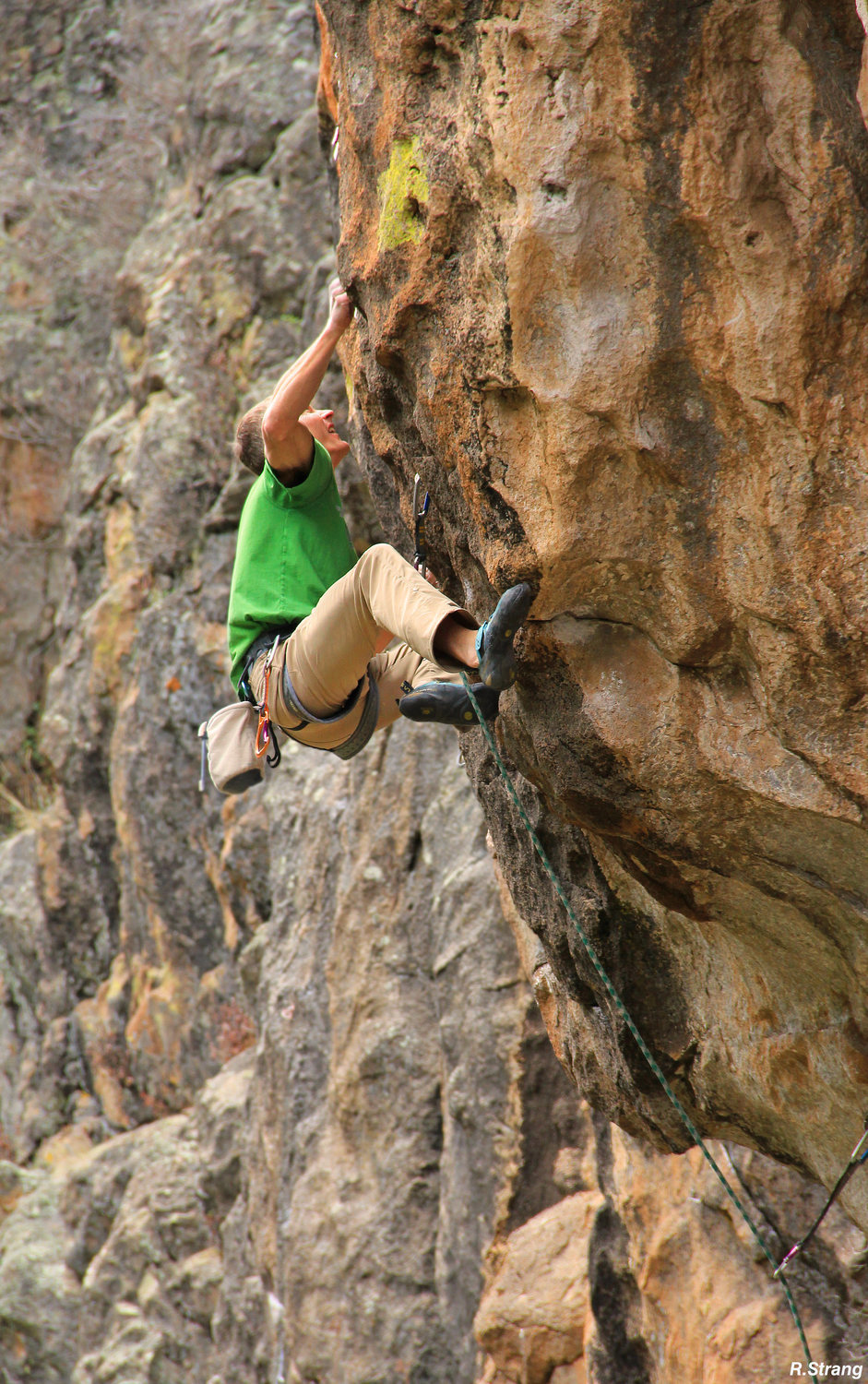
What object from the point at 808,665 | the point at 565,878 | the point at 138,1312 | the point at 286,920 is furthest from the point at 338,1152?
the point at 808,665

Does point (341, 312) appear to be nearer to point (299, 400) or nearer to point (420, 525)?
point (299, 400)

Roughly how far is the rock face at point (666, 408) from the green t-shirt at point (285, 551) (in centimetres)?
87

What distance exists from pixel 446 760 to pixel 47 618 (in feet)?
33.0

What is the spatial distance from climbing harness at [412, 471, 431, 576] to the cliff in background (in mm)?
76

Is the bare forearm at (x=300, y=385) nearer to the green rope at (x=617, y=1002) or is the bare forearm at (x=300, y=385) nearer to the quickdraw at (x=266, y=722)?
the quickdraw at (x=266, y=722)

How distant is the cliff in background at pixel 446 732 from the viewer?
2.95 meters

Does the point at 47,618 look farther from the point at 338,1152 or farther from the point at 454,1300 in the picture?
the point at 454,1300

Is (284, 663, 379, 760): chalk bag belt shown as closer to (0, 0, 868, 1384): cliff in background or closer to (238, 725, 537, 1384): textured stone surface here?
(0, 0, 868, 1384): cliff in background

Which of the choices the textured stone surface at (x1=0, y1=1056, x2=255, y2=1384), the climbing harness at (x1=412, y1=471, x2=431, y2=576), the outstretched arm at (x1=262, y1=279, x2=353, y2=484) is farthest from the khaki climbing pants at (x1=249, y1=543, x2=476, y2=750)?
the textured stone surface at (x1=0, y1=1056, x2=255, y2=1384)

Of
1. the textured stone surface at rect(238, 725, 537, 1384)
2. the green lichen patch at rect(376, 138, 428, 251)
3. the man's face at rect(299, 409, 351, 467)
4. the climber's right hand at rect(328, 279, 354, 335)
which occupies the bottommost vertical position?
the textured stone surface at rect(238, 725, 537, 1384)

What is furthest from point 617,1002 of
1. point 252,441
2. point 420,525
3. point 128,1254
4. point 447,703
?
point 128,1254

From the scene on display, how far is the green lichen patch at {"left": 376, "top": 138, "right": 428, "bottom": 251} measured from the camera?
11.0 ft

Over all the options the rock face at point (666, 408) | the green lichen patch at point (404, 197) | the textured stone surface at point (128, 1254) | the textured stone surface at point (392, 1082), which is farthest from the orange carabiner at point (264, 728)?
the textured stone surface at point (128, 1254)

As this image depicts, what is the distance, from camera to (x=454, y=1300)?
7.43 m
